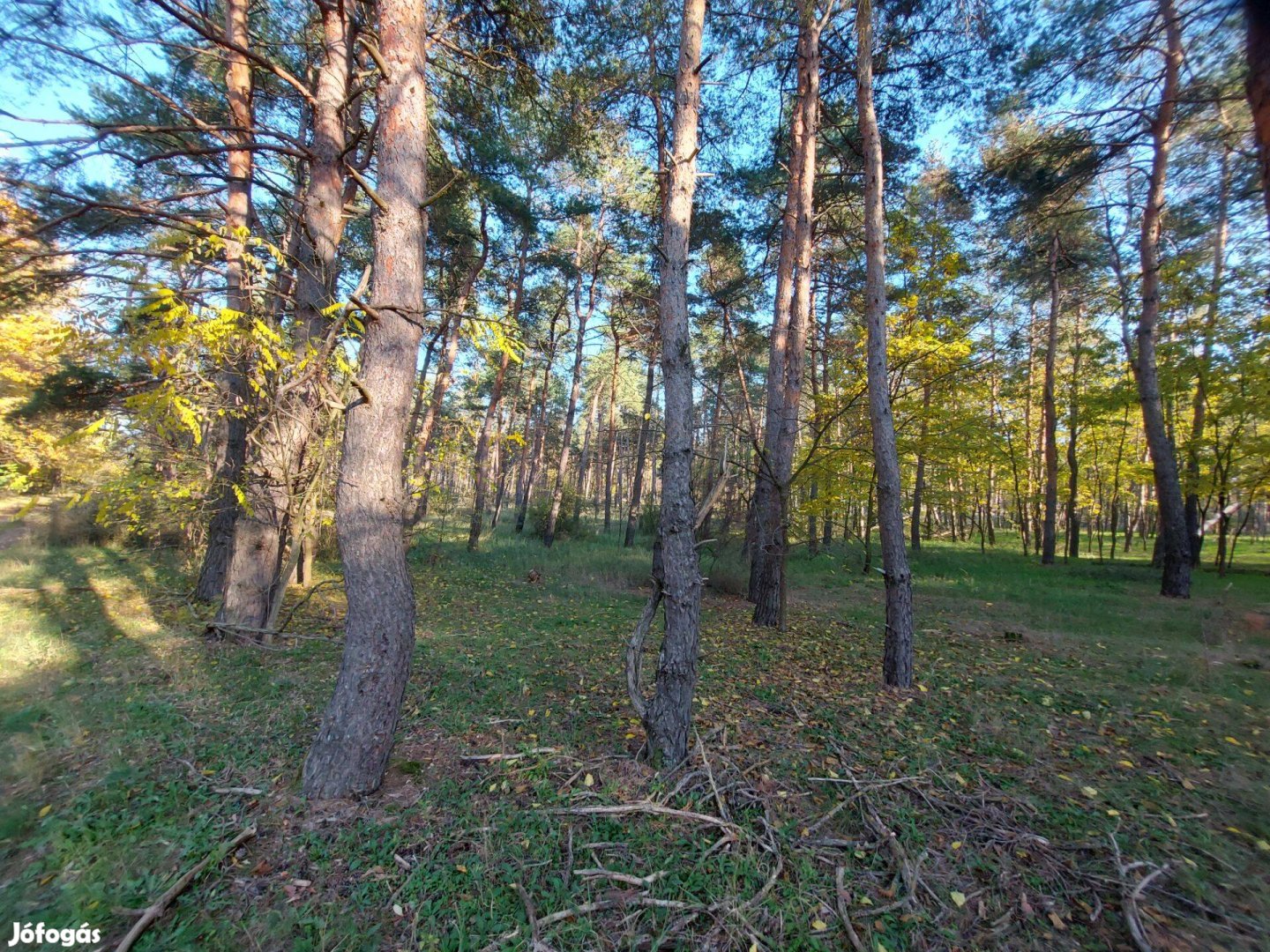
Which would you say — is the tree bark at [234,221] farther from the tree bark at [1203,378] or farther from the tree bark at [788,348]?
the tree bark at [1203,378]

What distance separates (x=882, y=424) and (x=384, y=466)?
4673mm

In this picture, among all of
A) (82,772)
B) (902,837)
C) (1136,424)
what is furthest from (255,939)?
(1136,424)

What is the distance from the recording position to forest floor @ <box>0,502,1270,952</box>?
92.4 inches

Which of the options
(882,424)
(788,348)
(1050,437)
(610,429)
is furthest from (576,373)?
(1050,437)

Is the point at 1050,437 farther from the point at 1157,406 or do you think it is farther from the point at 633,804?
the point at 633,804

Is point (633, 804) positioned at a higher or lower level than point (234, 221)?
lower

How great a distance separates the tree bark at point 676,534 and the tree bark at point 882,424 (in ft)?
8.26

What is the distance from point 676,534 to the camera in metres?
3.52

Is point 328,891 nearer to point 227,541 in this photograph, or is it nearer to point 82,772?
point 82,772

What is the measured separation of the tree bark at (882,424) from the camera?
16.9ft

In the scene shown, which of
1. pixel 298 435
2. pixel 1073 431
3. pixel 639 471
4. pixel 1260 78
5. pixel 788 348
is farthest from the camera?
pixel 1073 431

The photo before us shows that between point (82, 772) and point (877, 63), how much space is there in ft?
37.8

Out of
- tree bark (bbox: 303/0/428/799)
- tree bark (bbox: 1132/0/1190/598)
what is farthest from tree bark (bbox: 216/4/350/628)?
tree bark (bbox: 1132/0/1190/598)

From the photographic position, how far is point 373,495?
334 centimetres
